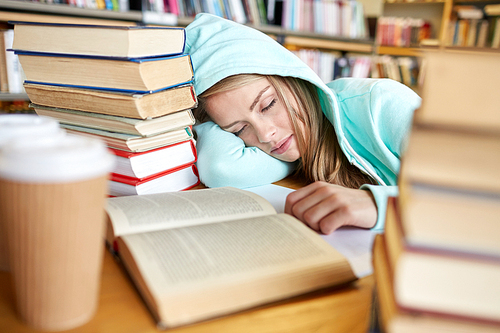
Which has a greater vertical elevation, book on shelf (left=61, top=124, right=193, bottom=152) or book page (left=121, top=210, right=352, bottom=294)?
book on shelf (left=61, top=124, right=193, bottom=152)

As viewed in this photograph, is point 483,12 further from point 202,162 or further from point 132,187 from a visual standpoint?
point 132,187

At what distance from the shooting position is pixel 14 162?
28 centimetres

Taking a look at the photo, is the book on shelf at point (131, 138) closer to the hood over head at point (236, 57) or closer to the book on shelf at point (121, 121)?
the book on shelf at point (121, 121)

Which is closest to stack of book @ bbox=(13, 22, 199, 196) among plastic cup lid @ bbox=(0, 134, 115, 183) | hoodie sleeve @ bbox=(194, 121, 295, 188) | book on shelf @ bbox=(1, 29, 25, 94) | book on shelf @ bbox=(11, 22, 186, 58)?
book on shelf @ bbox=(11, 22, 186, 58)

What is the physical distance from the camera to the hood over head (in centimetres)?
93

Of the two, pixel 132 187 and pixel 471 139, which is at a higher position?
pixel 471 139

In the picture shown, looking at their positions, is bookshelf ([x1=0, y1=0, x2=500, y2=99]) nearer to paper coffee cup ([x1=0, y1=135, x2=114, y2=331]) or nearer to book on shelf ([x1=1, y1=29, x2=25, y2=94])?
book on shelf ([x1=1, y1=29, x2=25, y2=94])

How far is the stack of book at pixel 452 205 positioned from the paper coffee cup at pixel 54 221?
0.23 metres

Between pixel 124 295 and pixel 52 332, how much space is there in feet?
0.26

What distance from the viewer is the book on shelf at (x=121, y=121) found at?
649 millimetres

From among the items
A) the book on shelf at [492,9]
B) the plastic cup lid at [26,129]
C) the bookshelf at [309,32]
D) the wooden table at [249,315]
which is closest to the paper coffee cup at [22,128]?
the plastic cup lid at [26,129]

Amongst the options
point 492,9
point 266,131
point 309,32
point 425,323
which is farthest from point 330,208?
point 492,9

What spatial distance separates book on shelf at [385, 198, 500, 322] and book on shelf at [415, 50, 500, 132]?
68 millimetres

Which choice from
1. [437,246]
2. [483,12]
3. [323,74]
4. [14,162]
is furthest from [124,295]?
[483,12]
